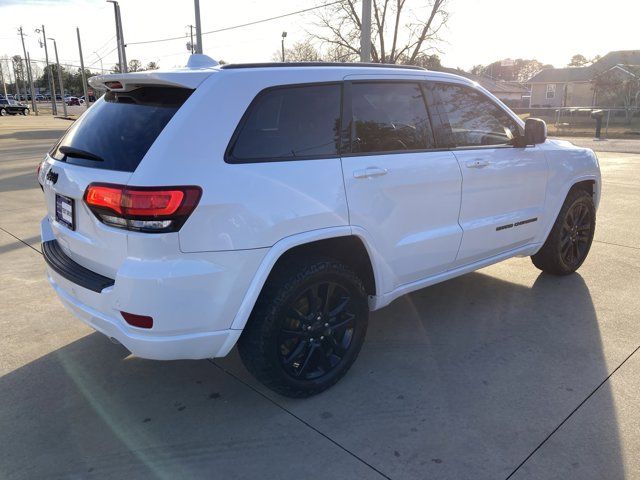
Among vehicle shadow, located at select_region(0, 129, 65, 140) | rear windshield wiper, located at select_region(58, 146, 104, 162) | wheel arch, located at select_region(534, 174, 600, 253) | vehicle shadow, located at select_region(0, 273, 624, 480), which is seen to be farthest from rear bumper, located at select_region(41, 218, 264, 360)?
vehicle shadow, located at select_region(0, 129, 65, 140)

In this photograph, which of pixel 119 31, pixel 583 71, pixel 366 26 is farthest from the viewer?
pixel 583 71

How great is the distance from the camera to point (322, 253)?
3066 millimetres

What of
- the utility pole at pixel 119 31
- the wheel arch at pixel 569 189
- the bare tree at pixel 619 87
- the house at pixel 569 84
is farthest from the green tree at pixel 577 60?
the wheel arch at pixel 569 189

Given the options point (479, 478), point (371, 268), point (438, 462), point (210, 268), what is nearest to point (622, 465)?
point (479, 478)

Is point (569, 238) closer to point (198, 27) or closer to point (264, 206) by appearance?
point (264, 206)

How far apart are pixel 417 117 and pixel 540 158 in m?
Answer: 1.41

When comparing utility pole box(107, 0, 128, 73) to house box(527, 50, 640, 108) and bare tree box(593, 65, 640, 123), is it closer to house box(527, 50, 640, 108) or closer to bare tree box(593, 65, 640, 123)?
bare tree box(593, 65, 640, 123)


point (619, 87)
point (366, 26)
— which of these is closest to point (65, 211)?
point (366, 26)

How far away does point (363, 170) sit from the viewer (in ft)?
9.91

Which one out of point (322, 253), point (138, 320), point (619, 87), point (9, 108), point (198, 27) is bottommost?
point (138, 320)

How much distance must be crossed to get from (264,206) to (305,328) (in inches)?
31.8

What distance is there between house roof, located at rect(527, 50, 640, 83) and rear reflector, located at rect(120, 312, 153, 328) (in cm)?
6286

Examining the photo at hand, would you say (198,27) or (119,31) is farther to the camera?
(119,31)

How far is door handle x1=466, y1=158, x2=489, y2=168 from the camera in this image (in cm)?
366
